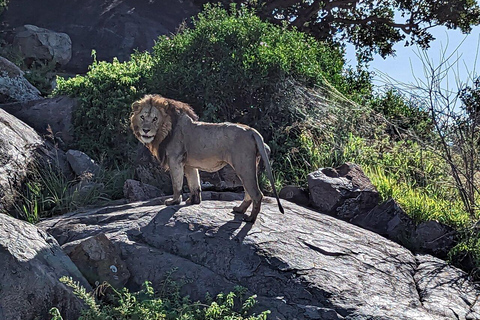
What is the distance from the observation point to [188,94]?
390 inches

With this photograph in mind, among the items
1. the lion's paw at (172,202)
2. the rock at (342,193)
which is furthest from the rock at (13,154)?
the rock at (342,193)

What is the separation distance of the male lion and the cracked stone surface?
0.35m

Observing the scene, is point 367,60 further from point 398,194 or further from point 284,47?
point 398,194

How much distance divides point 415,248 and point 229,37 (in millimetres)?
4472

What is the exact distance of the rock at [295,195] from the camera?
26.7 feet

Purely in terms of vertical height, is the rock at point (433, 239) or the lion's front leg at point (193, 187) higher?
the rock at point (433, 239)

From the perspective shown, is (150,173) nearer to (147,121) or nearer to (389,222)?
(147,121)

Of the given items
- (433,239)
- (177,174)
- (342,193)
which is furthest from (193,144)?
(433,239)

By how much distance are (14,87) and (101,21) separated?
6.98 m

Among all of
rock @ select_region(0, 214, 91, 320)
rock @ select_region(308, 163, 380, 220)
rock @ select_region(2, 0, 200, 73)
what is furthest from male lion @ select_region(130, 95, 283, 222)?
rock @ select_region(2, 0, 200, 73)

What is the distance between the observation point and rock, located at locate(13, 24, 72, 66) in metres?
16.0

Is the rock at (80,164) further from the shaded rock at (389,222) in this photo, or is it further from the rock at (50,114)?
the shaded rock at (389,222)

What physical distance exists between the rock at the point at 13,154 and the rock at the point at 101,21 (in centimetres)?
815

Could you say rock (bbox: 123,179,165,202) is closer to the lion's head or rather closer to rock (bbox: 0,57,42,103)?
the lion's head
